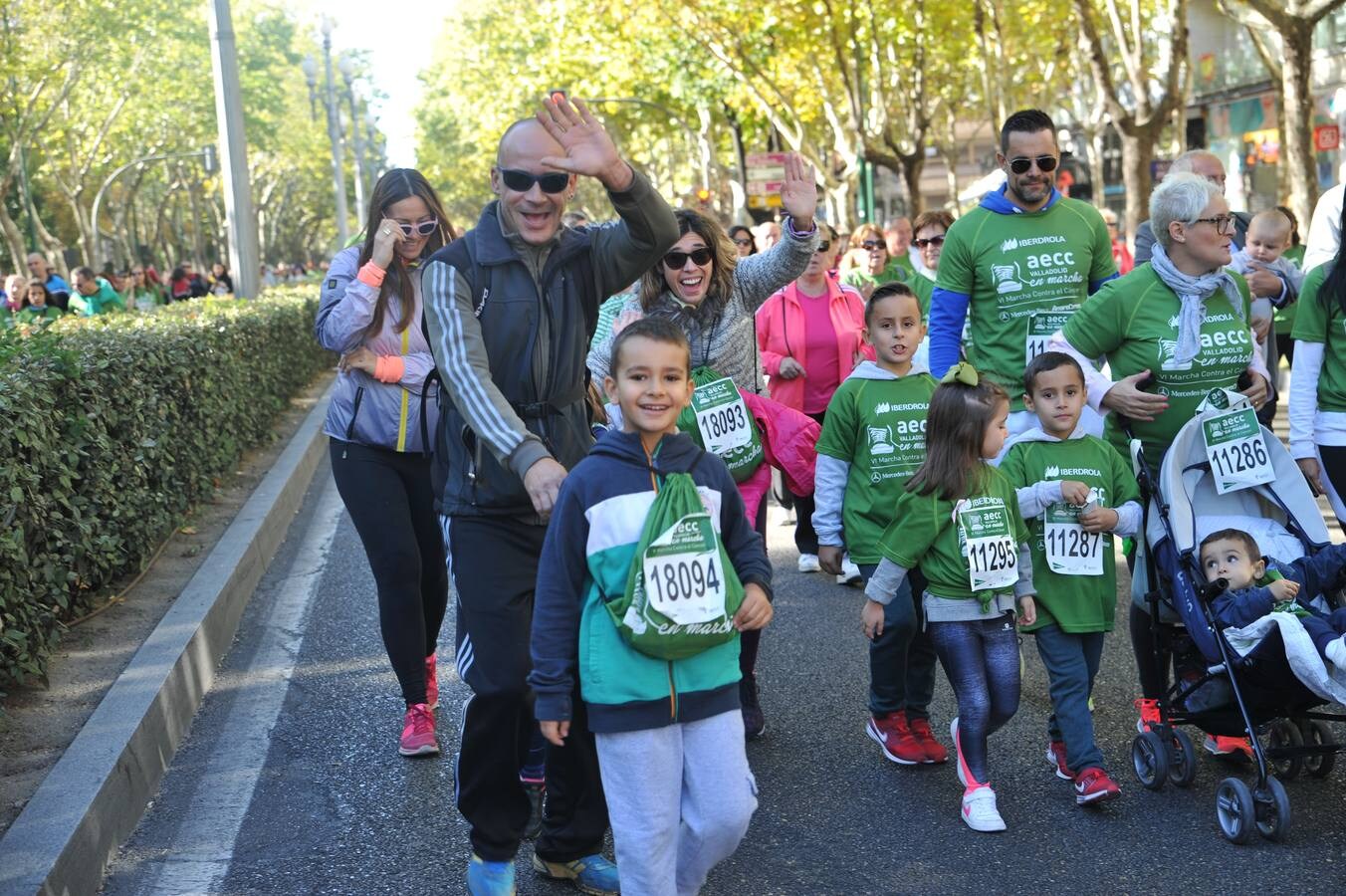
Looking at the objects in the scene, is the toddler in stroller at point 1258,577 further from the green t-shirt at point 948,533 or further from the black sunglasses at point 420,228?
the black sunglasses at point 420,228

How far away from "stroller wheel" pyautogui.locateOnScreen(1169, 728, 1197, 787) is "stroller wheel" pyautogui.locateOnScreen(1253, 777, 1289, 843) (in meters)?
0.39

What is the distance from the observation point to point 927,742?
5.64 m

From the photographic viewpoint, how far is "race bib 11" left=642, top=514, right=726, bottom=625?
3.75 meters

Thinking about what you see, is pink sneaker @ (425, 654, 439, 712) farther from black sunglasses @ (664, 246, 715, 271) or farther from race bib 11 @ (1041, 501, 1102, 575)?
race bib 11 @ (1041, 501, 1102, 575)

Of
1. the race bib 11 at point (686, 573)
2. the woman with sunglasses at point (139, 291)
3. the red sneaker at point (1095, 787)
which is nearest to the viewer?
the race bib 11 at point (686, 573)

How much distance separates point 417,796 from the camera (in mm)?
5414

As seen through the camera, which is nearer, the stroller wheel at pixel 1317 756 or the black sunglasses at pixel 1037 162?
the stroller wheel at pixel 1317 756

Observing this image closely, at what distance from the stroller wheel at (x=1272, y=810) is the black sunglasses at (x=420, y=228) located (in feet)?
10.3

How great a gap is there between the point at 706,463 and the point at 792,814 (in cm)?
160

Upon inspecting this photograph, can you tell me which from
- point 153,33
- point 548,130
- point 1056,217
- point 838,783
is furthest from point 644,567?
point 153,33

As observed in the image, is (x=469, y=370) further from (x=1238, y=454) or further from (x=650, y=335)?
(x=1238, y=454)

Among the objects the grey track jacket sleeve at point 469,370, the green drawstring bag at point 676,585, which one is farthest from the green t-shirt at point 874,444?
the green drawstring bag at point 676,585

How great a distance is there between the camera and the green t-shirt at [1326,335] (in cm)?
571

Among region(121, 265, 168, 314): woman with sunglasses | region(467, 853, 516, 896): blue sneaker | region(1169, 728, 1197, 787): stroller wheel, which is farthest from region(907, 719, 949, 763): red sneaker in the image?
region(121, 265, 168, 314): woman with sunglasses
